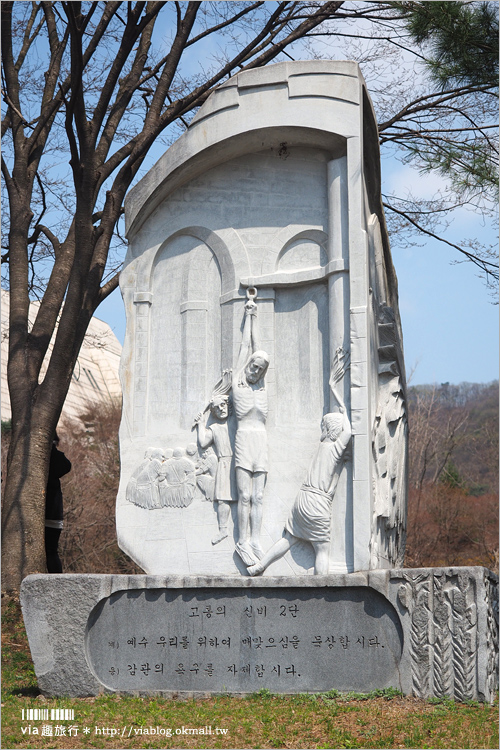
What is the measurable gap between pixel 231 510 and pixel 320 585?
1.30 m

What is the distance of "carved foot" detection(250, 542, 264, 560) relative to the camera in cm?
795

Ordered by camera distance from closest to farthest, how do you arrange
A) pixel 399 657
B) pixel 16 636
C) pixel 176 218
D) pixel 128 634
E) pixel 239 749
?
pixel 239 749 < pixel 399 657 < pixel 128 634 < pixel 176 218 < pixel 16 636

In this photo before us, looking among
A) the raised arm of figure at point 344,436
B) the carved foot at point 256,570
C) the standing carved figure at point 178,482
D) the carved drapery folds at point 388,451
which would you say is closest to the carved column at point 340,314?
the raised arm of figure at point 344,436

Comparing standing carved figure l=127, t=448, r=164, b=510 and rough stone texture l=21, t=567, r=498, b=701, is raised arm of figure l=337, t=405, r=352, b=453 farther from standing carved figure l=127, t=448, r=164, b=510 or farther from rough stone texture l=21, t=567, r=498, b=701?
standing carved figure l=127, t=448, r=164, b=510

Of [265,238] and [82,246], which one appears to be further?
[82,246]

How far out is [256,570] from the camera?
7.85 m

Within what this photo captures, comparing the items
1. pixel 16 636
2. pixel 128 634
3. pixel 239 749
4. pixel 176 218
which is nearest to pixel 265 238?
pixel 176 218

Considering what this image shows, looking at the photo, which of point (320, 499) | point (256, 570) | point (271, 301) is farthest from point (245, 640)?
point (271, 301)

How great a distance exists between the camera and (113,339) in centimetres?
3834

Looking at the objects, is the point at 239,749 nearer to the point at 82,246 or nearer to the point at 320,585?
the point at 320,585

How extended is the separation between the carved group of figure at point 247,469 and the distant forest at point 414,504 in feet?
36.4

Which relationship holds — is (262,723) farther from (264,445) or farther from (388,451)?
(388,451)

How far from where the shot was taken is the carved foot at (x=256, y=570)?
25.8 ft

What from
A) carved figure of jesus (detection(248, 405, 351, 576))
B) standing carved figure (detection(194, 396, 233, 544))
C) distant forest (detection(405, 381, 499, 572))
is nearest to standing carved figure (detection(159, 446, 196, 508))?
standing carved figure (detection(194, 396, 233, 544))
